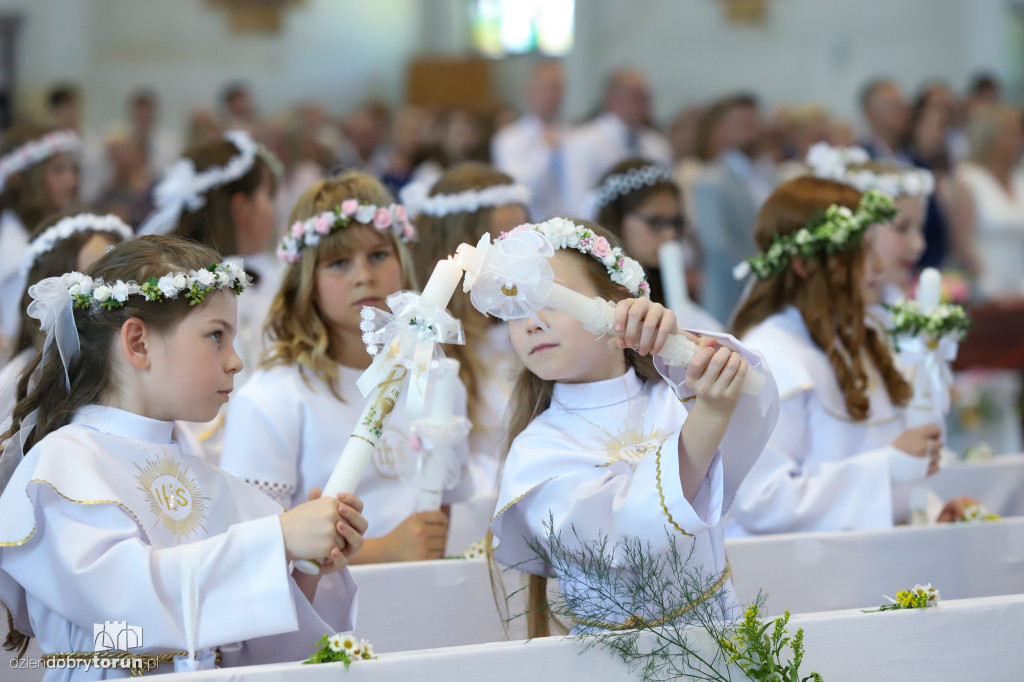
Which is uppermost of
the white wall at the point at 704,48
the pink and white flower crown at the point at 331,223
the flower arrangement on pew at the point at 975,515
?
the white wall at the point at 704,48

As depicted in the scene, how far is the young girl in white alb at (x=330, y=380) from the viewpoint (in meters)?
3.29

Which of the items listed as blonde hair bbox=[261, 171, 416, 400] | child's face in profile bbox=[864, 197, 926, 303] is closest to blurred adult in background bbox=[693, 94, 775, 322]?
child's face in profile bbox=[864, 197, 926, 303]

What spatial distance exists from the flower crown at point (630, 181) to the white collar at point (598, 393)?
2.88m

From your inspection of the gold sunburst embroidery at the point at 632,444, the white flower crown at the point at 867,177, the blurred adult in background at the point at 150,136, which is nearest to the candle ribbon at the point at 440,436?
the gold sunburst embroidery at the point at 632,444

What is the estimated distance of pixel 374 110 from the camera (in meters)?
12.8

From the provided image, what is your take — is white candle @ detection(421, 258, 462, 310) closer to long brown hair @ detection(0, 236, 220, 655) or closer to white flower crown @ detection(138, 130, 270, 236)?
long brown hair @ detection(0, 236, 220, 655)

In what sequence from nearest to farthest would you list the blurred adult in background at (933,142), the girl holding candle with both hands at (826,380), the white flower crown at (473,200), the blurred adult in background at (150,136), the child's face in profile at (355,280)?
1. the child's face in profile at (355,280)
2. the girl holding candle with both hands at (826,380)
3. the white flower crown at (473,200)
4. the blurred adult in background at (933,142)
5. the blurred adult in background at (150,136)

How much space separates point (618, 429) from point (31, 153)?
469 centimetres

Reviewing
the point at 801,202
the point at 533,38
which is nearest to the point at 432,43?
the point at 533,38

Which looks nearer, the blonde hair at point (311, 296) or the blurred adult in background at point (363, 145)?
the blonde hair at point (311, 296)

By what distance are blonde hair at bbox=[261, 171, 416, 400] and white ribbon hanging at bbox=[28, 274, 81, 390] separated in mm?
1023

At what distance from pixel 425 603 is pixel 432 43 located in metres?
13.7

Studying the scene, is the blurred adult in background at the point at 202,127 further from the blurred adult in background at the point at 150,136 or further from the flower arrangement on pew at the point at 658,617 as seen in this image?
the flower arrangement on pew at the point at 658,617

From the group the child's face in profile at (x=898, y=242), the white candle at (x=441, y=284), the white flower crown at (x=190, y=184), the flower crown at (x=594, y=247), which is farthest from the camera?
the white flower crown at (x=190, y=184)
